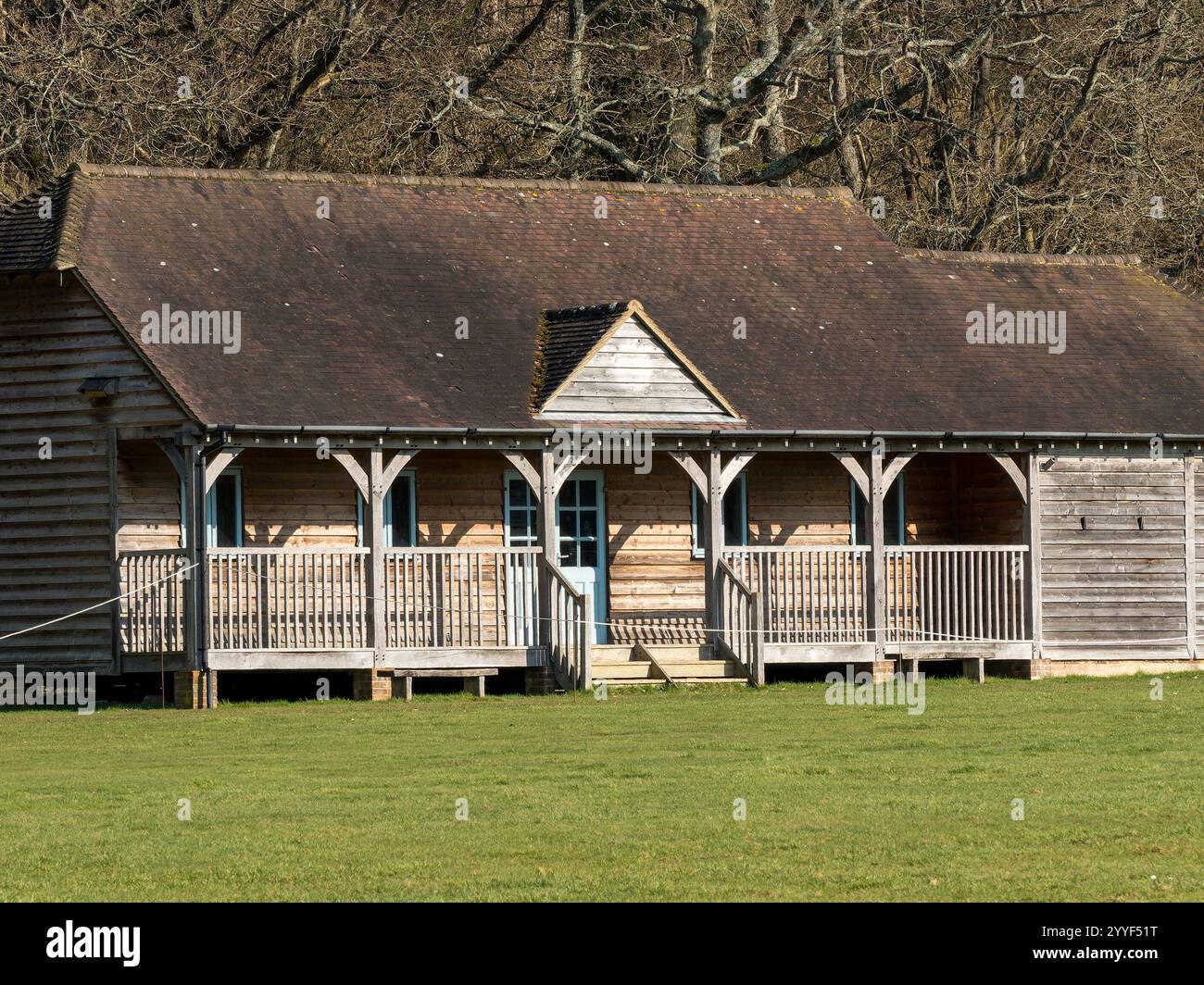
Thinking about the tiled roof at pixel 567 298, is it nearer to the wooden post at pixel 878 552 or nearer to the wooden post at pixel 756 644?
the wooden post at pixel 878 552

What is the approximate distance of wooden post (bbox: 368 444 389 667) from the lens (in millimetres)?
24141

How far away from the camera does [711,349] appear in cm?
2725

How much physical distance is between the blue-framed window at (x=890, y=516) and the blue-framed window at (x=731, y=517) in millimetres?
1565

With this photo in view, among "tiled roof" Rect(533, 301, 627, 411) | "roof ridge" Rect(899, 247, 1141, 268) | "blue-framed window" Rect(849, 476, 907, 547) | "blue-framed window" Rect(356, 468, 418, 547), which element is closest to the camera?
"tiled roof" Rect(533, 301, 627, 411)

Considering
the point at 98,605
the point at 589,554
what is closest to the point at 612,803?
the point at 98,605

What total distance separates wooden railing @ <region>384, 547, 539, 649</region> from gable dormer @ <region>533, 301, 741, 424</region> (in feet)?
6.55

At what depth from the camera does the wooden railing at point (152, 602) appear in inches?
Result: 944

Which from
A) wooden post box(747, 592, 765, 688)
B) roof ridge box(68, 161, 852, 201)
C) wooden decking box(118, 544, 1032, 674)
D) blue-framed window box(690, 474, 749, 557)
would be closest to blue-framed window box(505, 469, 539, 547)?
wooden decking box(118, 544, 1032, 674)

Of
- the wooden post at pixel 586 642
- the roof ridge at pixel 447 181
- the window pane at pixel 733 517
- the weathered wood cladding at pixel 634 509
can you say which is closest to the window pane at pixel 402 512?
the weathered wood cladding at pixel 634 509

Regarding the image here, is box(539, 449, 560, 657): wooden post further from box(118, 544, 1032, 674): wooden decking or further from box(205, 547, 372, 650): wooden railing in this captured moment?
box(205, 547, 372, 650): wooden railing
